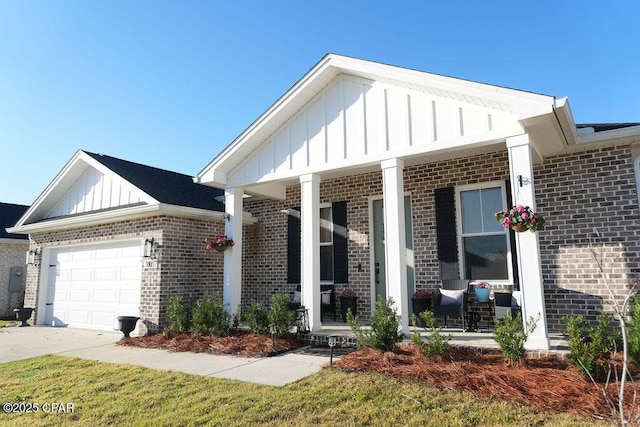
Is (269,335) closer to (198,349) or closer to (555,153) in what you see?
(198,349)

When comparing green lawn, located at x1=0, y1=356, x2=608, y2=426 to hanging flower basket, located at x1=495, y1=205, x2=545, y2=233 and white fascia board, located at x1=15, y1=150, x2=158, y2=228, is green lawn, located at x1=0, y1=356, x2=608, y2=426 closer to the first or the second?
hanging flower basket, located at x1=495, y1=205, x2=545, y2=233

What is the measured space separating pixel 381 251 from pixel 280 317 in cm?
283

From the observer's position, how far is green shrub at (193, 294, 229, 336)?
755 centimetres

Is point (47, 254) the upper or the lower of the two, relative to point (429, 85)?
lower

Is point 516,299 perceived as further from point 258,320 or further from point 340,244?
point 258,320

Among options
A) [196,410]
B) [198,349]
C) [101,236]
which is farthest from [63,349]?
[196,410]

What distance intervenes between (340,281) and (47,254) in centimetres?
882

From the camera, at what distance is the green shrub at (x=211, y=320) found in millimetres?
7547

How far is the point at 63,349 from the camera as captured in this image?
24.6 ft

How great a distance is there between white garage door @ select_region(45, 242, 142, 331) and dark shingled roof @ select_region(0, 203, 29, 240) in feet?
17.2

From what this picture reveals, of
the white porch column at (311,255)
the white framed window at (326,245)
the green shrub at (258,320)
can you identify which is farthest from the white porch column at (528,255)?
the white framed window at (326,245)

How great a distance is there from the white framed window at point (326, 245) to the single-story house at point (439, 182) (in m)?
0.04

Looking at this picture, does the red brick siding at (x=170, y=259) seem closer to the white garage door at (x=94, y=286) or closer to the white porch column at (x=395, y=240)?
the white garage door at (x=94, y=286)

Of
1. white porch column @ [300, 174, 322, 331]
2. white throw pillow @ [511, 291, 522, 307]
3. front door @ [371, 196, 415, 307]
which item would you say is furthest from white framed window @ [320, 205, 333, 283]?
white throw pillow @ [511, 291, 522, 307]
